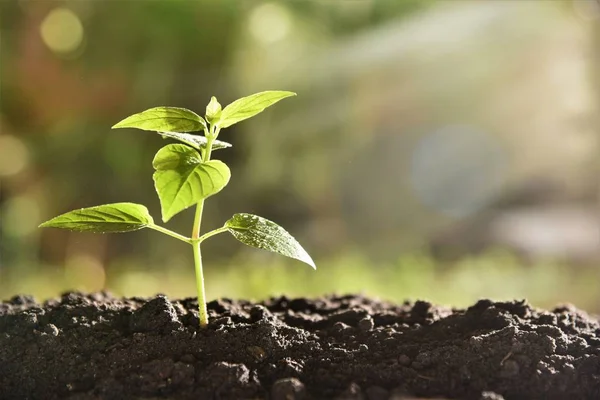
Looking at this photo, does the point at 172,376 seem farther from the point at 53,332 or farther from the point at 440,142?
the point at 440,142

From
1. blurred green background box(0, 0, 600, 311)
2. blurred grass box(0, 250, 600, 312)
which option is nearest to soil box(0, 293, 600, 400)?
blurred grass box(0, 250, 600, 312)

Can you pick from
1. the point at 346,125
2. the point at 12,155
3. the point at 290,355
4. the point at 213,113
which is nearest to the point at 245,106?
the point at 213,113

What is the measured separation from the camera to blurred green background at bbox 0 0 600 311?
2014 millimetres

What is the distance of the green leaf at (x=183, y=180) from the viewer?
1.79 feet

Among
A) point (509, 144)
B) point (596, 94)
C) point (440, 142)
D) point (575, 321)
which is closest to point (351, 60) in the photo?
point (440, 142)

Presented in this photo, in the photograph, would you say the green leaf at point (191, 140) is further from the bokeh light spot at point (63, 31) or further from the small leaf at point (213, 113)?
the bokeh light spot at point (63, 31)

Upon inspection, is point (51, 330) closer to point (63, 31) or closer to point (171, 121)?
point (171, 121)

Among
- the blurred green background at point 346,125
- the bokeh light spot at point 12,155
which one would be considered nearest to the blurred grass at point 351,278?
the blurred green background at point 346,125

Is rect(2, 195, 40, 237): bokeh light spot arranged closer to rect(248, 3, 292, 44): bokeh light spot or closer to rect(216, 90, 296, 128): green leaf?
rect(248, 3, 292, 44): bokeh light spot

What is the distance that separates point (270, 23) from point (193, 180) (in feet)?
5.43

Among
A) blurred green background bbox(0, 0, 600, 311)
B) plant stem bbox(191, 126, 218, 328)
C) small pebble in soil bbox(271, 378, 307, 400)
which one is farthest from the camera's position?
blurred green background bbox(0, 0, 600, 311)

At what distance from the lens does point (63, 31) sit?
2.14m

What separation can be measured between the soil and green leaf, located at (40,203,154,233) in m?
0.10

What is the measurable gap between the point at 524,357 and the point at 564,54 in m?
1.78
